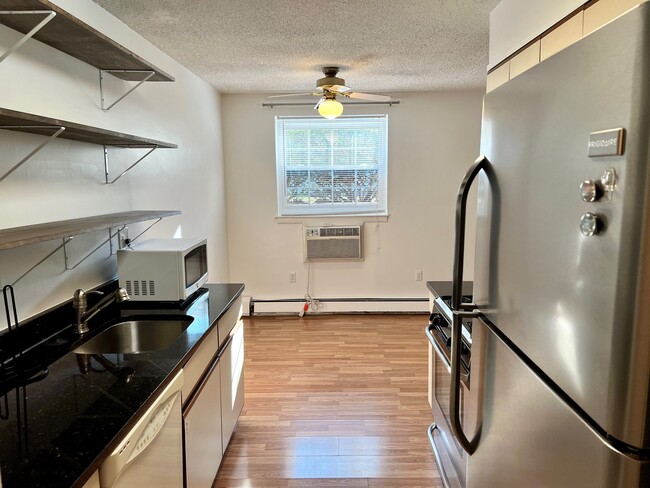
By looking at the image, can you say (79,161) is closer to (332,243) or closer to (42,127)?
(42,127)

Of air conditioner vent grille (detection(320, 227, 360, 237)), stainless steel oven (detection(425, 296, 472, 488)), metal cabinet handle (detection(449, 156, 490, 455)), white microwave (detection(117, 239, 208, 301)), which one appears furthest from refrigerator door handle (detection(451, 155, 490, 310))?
air conditioner vent grille (detection(320, 227, 360, 237))

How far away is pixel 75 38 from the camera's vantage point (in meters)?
1.67

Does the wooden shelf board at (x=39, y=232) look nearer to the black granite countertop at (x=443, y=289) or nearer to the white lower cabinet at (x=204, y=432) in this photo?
the white lower cabinet at (x=204, y=432)

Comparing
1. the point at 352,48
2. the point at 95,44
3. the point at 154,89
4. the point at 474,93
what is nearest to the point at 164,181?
the point at 154,89

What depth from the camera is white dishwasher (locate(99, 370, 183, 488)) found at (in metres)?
1.08

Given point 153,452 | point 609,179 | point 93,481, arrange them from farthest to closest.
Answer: point 153,452 < point 93,481 < point 609,179

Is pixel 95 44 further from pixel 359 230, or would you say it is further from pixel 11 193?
pixel 359 230

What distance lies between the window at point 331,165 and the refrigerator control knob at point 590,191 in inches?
161

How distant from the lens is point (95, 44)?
5.78 feet

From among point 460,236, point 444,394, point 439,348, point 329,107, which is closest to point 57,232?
point 460,236

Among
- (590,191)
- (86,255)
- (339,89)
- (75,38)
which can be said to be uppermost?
(339,89)

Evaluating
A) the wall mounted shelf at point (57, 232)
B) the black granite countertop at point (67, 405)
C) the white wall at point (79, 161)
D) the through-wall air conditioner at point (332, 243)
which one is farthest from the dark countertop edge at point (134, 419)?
the through-wall air conditioner at point (332, 243)

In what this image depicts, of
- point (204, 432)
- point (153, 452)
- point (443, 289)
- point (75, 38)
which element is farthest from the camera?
point (443, 289)

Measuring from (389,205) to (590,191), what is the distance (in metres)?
4.10
